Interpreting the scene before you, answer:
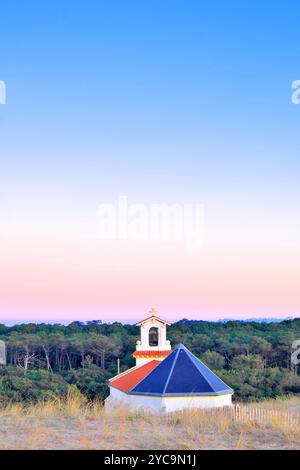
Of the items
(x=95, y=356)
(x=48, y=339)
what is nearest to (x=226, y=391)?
(x=95, y=356)

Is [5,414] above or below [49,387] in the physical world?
above

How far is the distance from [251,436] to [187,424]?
156cm

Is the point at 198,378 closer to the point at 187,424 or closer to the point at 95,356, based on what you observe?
the point at 187,424

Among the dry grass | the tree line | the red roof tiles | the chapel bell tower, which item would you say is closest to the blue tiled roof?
the red roof tiles

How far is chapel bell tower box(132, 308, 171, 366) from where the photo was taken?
2748 cm

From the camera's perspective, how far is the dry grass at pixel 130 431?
827 centimetres

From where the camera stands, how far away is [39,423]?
10000mm

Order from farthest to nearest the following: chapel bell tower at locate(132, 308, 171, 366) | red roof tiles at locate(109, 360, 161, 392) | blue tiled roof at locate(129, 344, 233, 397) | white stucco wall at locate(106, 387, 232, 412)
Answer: chapel bell tower at locate(132, 308, 171, 366) → red roof tiles at locate(109, 360, 161, 392) → blue tiled roof at locate(129, 344, 233, 397) → white stucco wall at locate(106, 387, 232, 412)

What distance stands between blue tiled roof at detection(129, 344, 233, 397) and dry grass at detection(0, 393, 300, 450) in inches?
→ 371

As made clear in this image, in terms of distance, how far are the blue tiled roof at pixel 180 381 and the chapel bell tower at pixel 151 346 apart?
4.20 meters

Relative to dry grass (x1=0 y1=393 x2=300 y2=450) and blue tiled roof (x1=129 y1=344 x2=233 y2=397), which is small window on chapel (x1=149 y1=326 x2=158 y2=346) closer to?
blue tiled roof (x1=129 y1=344 x2=233 y2=397)

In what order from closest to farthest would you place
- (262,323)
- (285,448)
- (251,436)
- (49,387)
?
1. (285,448)
2. (251,436)
3. (49,387)
4. (262,323)

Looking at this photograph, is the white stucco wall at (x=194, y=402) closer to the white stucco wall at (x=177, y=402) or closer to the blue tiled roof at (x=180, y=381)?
the white stucco wall at (x=177, y=402)

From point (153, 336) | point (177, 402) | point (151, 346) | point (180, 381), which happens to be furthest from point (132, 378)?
point (177, 402)
